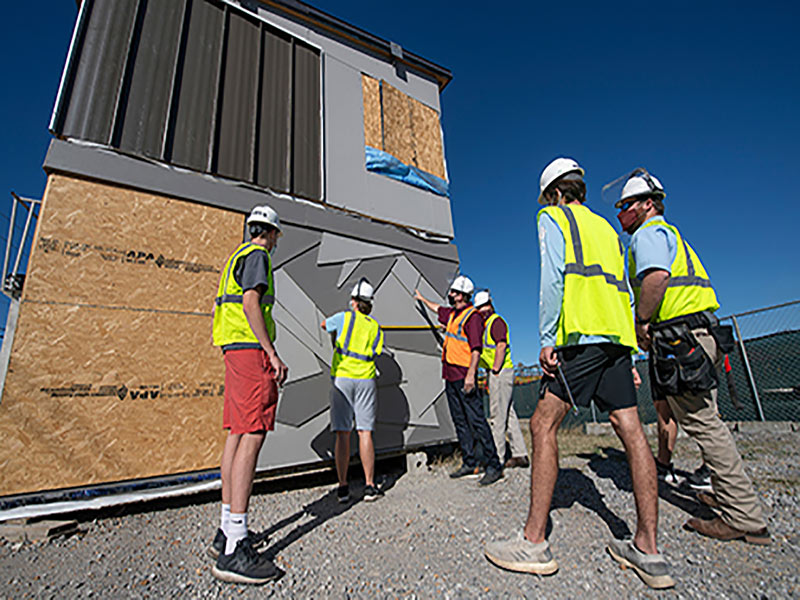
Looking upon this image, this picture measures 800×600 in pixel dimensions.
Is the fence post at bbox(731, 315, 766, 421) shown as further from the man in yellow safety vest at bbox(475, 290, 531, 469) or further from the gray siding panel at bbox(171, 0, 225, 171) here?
the gray siding panel at bbox(171, 0, 225, 171)

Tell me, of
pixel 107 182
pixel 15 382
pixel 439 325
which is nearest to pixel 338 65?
pixel 107 182

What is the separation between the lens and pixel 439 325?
555 centimetres

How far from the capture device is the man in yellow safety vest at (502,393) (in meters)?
4.38

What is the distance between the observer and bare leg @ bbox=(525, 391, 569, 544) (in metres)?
1.93

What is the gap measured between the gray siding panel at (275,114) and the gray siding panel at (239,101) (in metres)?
0.12

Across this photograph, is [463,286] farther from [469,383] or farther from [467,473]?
[467,473]

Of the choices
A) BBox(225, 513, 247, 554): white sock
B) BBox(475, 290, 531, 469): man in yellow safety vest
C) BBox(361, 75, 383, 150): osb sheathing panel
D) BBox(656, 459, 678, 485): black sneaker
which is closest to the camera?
BBox(225, 513, 247, 554): white sock

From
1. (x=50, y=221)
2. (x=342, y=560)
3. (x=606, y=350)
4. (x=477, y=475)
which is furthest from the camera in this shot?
(x=477, y=475)

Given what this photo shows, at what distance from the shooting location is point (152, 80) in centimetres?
420

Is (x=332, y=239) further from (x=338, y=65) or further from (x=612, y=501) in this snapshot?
(x=612, y=501)

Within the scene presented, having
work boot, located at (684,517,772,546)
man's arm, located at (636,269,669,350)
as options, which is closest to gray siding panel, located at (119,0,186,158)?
man's arm, located at (636,269,669,350)

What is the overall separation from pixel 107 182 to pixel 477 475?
4757 mm

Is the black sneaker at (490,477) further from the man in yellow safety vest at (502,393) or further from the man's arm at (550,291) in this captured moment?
the man's arm at (550,291)

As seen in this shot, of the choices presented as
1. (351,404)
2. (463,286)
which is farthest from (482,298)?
(351,404)
